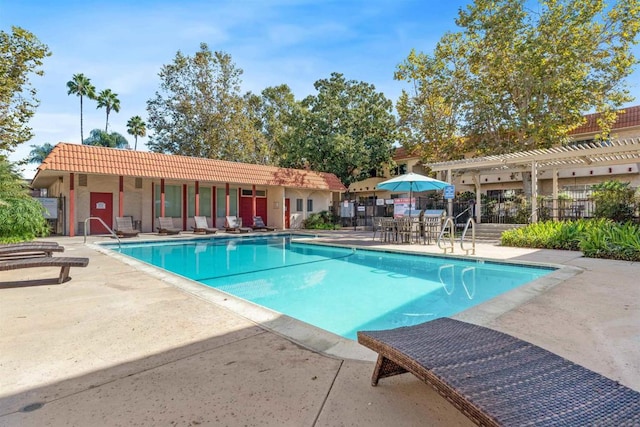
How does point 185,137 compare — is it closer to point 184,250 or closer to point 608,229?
point 184,250

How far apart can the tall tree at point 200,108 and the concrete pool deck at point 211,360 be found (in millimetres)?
19900

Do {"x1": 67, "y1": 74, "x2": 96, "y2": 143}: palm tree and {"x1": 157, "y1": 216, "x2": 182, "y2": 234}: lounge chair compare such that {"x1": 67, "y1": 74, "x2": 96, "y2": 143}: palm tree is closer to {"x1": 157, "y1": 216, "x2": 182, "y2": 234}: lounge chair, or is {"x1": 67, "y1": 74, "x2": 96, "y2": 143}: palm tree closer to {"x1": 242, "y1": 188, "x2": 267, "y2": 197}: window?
{"x1": 242, "y1": 188, "x2": 267, "y2": 197}: window

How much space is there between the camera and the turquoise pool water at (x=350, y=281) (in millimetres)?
4711

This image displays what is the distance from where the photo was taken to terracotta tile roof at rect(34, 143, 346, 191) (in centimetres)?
1256

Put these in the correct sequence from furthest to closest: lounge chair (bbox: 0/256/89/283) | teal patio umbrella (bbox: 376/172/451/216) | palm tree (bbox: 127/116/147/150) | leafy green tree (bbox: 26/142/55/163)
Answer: palm tree (bbox: 127/116/147/150), leafy green tree (bbox: 26/142/55/163), teal patio umbrella (bbox: 376/172/451/216), lounge chair (bbox: 0/256/89/283)

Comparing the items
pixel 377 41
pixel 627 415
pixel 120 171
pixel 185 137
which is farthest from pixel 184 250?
pixel 185 137

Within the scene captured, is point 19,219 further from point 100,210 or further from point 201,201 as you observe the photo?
point 201,201

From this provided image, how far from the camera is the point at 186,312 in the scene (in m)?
3.62

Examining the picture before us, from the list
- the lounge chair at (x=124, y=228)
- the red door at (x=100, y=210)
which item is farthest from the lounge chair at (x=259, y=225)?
the red door at (x=100, y=210)

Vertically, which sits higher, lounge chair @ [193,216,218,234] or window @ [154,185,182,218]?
window @ [154,185,182,218]

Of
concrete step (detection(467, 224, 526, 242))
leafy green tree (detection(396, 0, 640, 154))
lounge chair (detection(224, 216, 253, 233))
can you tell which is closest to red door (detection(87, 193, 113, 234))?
lounge chair (detection(224, 216, 253, 233))

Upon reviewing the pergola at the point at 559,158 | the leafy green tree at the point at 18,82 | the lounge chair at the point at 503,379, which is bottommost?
the lounge chair at the point at 503,379

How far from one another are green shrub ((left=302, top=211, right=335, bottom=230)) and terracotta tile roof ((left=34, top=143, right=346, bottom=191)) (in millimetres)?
1666

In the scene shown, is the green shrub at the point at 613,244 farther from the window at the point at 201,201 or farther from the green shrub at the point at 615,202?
the window at the point at 201,201
